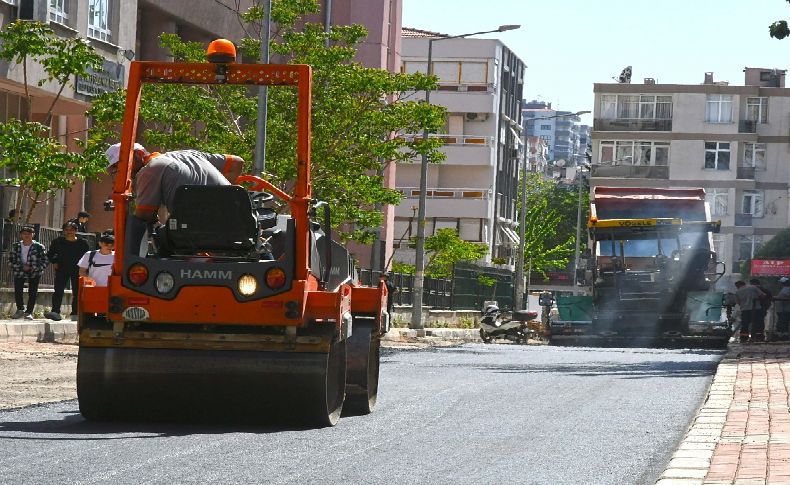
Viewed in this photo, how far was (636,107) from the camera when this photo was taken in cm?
9850

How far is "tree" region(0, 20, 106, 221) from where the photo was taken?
25609mm

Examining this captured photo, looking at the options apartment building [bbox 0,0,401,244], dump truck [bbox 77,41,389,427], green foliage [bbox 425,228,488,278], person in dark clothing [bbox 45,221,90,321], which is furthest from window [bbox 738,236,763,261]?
dump truck [bbox 77,41,389,427]

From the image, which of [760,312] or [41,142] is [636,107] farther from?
[41,142]

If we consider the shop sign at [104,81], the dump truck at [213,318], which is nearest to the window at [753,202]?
the shop sign at [104,81]

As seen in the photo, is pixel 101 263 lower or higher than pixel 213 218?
lower

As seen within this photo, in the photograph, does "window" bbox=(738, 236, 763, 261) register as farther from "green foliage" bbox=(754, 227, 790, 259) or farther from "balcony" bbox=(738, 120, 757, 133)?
"green foliage" bbox=(754, 227, 790, 259)

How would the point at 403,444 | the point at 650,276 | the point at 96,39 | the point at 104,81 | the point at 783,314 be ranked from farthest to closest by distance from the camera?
the point at 783,314 < the point at 650,276 < the point at 104,81 < the point at 96,39 < the point at 403,444

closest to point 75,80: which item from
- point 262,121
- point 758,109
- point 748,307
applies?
point 262,121

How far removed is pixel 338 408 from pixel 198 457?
2.81 metres

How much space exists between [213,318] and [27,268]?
13277 mm

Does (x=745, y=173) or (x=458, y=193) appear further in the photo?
(x=745, y=173)

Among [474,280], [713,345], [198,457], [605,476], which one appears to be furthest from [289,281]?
[474,280]

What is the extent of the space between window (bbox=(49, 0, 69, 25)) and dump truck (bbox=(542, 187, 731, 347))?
44.1ft

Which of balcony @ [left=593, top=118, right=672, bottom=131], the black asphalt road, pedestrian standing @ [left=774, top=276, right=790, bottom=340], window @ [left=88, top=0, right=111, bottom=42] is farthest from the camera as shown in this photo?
balcony @ [left=593, top=118, right=672, bottom=131]
